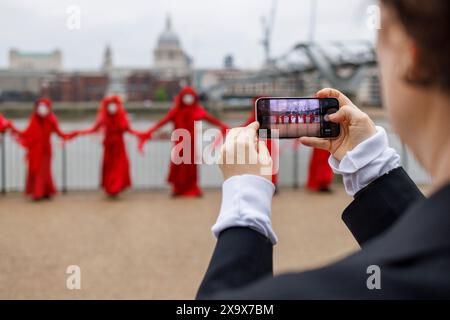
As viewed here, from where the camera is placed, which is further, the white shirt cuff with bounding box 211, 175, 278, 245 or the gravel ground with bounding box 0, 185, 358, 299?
the gravel ground with bounding box 0, 185, 358, 299

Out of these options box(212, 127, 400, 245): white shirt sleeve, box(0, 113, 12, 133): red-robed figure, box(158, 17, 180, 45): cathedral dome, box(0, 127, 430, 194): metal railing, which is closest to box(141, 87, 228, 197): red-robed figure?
box(0, 127, 430, 194): metal railing

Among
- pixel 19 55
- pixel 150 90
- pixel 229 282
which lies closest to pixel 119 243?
pixel 229 282

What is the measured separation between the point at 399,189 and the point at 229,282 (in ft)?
1.84

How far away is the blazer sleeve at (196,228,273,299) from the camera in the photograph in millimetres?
983

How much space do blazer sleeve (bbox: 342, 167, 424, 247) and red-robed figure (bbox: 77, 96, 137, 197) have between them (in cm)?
793

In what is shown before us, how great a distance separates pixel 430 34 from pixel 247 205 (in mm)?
460

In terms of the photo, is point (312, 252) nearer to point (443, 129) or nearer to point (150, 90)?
point (443, 129)

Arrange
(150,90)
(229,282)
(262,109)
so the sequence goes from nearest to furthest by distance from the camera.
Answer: (229,282) → (262,109) → (150,90)

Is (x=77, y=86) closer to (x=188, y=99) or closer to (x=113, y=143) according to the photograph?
(x=113, y=143)

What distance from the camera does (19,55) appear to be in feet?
223

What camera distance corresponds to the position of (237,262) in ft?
3.27

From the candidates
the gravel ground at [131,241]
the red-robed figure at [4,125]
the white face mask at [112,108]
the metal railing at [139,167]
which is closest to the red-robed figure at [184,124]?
the gravel ground at [131,241]

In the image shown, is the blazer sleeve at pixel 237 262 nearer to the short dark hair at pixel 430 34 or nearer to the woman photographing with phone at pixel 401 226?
the woman photographing with phone at pixel 401 226

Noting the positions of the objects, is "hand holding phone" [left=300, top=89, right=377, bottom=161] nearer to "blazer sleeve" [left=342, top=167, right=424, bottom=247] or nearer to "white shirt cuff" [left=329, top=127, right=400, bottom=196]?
"white shirt cuff" [left=329, top=127, right=400, bottom=196]
